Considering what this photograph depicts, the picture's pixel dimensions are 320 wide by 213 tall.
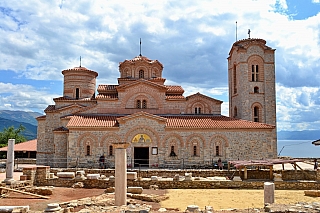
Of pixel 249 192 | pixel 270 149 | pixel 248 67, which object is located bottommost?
pixel 249 192

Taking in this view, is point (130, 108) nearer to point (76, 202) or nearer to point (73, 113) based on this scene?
point (73, 113)

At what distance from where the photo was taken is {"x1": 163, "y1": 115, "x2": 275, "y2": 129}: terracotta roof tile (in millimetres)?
24766

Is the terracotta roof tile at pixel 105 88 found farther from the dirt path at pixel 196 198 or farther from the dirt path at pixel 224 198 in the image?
the dirt path at pixel 224 198

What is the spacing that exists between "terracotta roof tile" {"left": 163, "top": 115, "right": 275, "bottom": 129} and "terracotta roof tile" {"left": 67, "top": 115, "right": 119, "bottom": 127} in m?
4.45

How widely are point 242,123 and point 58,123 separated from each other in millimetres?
15505

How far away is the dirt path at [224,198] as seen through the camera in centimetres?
1307

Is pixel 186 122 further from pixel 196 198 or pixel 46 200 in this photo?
pixel 46 200

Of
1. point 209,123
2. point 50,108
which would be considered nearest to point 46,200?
point 209,123

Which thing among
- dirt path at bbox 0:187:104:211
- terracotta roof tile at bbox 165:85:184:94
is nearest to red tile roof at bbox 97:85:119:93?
terracotta roof tile at bbox 165:85:184:94

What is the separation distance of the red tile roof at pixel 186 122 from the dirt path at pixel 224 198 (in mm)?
8227

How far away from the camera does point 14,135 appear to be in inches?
1941

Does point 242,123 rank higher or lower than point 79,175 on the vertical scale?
higher

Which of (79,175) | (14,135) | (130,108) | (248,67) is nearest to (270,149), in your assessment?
(248,67)

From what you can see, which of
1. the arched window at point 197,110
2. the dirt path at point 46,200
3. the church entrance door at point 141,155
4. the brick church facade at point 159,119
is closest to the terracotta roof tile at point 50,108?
the brick church facade at point 159,119
